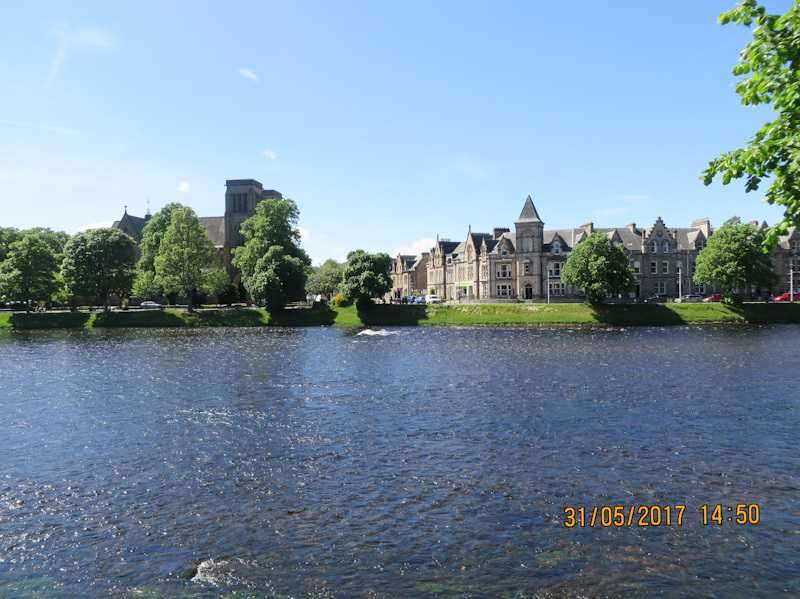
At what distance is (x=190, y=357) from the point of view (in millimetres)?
53844

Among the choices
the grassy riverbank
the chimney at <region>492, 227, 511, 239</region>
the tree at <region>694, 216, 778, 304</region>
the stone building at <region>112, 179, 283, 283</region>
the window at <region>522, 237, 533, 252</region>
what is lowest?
the grassy riverbank

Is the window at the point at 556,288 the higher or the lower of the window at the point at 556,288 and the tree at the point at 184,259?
the lower

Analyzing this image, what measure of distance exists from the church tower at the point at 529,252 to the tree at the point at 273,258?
147ft

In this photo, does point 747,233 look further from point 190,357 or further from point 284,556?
point 284,556

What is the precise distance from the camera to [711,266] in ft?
294

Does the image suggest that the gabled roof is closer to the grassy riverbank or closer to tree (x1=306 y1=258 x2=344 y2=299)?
tree (x1=306 y1=258 x2=344 y2=299)

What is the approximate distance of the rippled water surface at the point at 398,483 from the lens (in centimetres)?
1291

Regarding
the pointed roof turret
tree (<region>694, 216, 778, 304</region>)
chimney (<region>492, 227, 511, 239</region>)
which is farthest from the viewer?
chimney (<region>492, 227, 511, 239</region>)

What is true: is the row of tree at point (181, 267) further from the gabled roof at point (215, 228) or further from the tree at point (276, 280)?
the gabled roof at point (215, 228)

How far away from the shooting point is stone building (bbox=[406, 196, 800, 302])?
11619 cm

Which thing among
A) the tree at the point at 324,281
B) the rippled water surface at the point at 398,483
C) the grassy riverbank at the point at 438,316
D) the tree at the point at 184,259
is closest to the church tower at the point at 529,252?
the grassy riverbank at the point at 438,316

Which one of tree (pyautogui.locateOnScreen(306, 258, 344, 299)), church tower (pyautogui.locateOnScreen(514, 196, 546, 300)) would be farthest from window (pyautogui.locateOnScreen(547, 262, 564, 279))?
tree (pyautogui.locateOnScreen(306, 258, 344, 299))

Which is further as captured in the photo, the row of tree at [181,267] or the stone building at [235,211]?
the stone building at [235,211]

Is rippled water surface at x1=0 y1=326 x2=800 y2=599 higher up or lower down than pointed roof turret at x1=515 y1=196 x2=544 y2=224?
lower down
